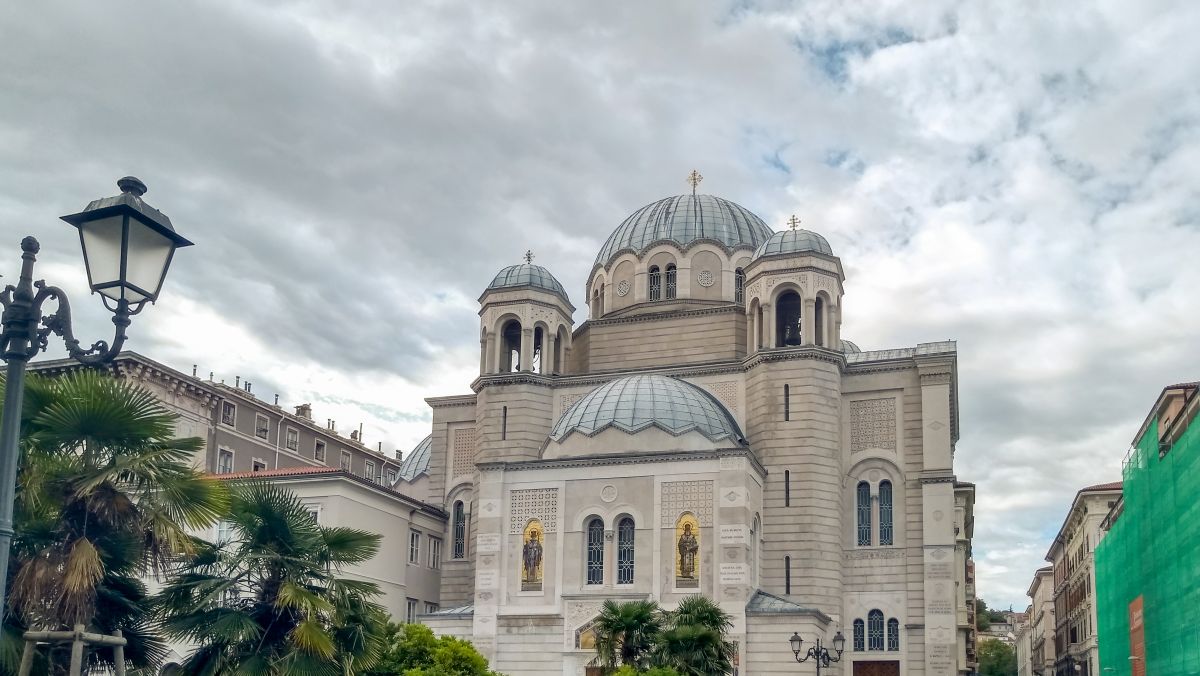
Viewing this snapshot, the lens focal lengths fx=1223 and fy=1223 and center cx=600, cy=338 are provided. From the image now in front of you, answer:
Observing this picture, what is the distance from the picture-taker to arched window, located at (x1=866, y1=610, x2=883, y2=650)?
134ft

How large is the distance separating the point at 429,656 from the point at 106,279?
2299 cm

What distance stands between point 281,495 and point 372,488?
78.0 ft

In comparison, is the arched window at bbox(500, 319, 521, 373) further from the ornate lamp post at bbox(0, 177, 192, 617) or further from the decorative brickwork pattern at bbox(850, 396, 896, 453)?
the ornate lamp post at bbox(0, 177, 192, 617)

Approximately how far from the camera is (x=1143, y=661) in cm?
4734

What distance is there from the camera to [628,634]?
2898 cm

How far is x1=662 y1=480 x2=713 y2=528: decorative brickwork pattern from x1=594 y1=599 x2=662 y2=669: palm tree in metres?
8.68

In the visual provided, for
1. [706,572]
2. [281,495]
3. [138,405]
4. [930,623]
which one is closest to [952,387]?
[930,623]

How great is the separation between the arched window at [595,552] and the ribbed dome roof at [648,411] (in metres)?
3.02

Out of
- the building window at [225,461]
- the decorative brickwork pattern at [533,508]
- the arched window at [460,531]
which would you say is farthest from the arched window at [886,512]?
the building window at [225,461]

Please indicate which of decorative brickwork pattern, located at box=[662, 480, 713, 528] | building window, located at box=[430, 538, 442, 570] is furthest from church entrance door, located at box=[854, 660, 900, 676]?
building window, located at box=[430, 538, 442, 570]

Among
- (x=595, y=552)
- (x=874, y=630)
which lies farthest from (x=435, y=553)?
(x=874, y=630)

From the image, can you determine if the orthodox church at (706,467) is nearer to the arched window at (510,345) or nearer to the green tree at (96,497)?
the arched window at (510,345)

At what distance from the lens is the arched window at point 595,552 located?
3888 centimetres

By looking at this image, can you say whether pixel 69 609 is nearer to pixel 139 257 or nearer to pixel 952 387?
pixel 139 257
